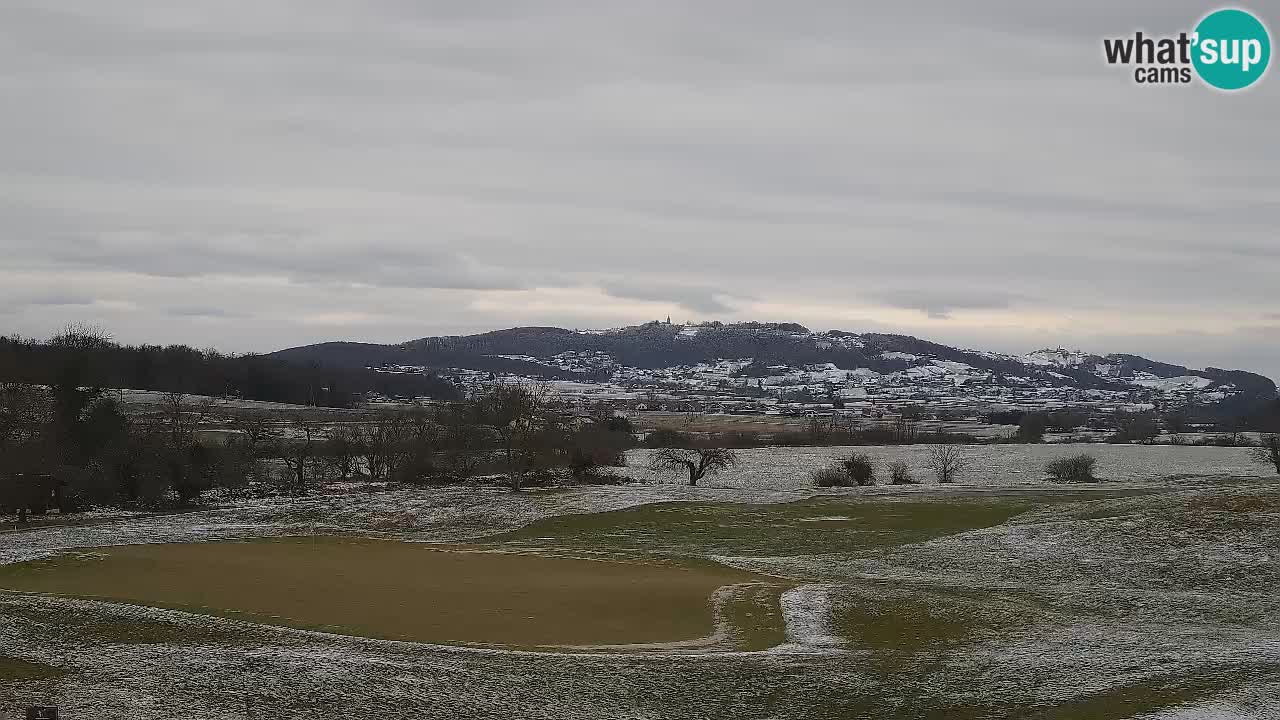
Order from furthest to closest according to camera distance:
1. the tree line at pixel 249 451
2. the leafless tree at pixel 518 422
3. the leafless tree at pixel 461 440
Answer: the leafless tree at pixel 461 440 < the leafless tree at pixel 518 422 < the tree line at pixel 249 451

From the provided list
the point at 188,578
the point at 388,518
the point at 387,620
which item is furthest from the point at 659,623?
the point at 388,518

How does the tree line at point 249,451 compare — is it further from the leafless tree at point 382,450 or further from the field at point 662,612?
the field at point 662,612

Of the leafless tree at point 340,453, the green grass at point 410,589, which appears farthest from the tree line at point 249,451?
the green grass at point 410,589

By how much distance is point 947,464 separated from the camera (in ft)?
305

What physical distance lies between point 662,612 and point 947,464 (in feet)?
219

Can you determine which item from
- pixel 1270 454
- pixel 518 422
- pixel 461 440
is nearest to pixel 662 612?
pixel 518 422

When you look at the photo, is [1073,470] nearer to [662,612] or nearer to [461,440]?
[461,440]

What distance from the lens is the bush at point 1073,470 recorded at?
80188mm

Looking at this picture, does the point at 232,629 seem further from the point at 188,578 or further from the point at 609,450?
the point at 609,450

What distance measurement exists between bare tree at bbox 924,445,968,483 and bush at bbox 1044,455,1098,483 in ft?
25.9

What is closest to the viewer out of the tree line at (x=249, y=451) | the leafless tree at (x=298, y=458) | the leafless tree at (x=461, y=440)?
the tree line at (x=249, y=451)

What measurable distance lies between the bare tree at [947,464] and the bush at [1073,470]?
25.9 feet

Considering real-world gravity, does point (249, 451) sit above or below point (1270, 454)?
above

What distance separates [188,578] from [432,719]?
771 inches
